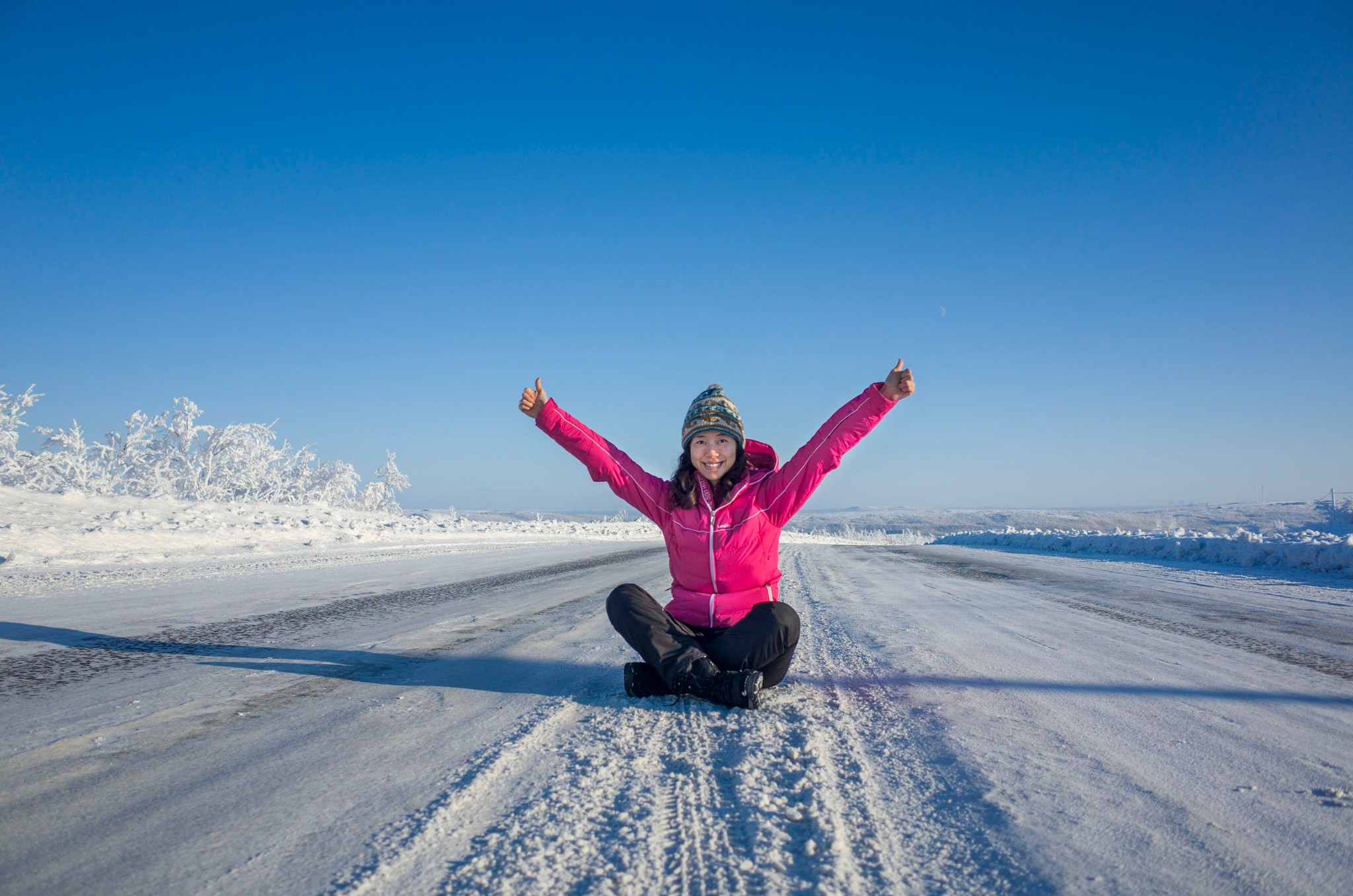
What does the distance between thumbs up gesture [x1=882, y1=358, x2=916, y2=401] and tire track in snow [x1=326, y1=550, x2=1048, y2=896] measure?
128 cm

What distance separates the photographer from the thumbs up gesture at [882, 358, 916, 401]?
261 centimetres

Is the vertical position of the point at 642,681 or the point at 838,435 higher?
the point at 838,435

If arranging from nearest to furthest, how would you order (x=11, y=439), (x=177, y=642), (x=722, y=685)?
(x=722, y=685) < (x=177, y=642) < (x=11, y=439)

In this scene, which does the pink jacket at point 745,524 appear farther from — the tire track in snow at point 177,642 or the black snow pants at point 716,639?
the tire track in snow at point 177,642

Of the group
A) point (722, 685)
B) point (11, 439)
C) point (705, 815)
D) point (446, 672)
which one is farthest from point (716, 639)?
point (11, 439)

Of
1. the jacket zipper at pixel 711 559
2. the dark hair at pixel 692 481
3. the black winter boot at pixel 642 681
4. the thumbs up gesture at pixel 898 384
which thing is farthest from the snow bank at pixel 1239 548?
the black winter boot at pixel 642 681

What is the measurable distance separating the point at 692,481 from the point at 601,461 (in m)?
0.46

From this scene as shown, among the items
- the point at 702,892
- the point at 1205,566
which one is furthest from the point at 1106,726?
the point at 1205,566

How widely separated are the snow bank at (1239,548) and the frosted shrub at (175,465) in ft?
112

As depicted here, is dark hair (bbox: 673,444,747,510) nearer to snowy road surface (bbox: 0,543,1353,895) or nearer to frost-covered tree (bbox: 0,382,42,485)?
snowy road surface (bbox: 0,543,1353,895)

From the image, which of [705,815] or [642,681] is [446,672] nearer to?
[642,681]

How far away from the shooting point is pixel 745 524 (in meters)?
2.68

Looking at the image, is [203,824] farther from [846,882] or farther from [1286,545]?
[1286,545]

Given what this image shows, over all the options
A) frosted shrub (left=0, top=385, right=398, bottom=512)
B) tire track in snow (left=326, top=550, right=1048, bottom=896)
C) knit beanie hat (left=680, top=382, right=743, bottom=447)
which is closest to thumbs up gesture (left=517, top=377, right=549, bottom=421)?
knit beanie hat (left=680, top=382, right=743, bottom=447)
